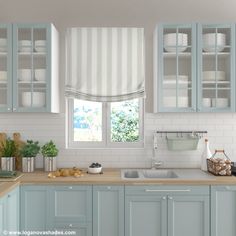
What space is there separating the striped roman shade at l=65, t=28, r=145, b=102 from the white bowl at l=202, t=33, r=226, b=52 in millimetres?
725

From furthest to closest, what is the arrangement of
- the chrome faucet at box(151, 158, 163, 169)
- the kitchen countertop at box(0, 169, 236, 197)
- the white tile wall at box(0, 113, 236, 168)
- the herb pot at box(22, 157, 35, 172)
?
1. the white tile wall at box(0, 113, 236, 168)
2. the chrome faucet at box(151, 158, 163, 169)
3. the herb pot at box(22, 157, 35, 172)
4. the kitchen countertop at box(0, 169, 236, 197)

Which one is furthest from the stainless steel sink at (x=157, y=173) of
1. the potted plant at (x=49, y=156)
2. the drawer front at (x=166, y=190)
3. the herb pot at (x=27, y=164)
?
the herb pot at (x=27, y=164)

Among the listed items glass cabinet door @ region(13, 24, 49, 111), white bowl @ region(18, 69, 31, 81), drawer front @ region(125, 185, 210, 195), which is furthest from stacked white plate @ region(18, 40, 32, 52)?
drawer front @ region(125, 185, 210, 195)

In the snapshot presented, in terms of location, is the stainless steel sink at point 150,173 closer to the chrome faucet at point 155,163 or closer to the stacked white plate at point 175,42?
the chrome faucet at point 155,163

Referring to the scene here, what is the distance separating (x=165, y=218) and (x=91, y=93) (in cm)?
160

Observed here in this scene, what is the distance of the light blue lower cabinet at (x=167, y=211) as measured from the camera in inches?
121

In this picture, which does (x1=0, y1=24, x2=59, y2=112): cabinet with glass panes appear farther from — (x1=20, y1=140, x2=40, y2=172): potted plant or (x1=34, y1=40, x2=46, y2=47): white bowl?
(x1=20, y1=140, x2=40, y2=172): potted plant

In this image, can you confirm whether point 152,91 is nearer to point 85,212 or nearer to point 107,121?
point 107,121

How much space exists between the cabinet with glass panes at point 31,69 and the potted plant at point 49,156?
44cm

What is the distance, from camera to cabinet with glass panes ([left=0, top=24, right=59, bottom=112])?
343 centimetres

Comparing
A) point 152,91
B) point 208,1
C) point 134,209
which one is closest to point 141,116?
point 152,91

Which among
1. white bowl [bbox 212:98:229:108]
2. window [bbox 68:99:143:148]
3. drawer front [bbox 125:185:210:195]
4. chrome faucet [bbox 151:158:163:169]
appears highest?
white bowl [bbox 212:98:229:108]

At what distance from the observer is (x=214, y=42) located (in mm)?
3441

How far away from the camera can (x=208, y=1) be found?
3.84 metres
